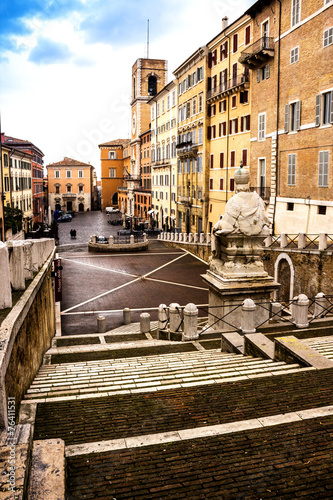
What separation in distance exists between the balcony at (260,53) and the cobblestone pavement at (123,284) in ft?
45.1

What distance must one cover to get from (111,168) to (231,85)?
6487 cm

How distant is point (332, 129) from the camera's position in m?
21.1

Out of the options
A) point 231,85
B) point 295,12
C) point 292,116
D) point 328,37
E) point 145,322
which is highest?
point 295,12

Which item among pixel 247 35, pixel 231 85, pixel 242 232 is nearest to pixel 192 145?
pixel 231 85

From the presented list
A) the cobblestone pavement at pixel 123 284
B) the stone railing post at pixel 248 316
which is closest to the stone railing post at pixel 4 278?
the stone railing post at pixel 248 316

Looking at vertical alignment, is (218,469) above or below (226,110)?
below

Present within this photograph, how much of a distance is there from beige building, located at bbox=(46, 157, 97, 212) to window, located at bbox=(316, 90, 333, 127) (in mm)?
75884

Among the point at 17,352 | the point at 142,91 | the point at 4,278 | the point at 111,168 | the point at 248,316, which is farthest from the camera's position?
the point at 111,168

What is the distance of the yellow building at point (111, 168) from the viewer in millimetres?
96562

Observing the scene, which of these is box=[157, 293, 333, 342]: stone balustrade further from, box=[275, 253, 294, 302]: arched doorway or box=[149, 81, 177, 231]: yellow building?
box=[149, 81, 177, 231]: yellow building

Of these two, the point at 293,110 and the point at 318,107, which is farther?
the point at 293,110

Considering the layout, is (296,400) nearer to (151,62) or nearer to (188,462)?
(188,462)

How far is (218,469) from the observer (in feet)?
13.8

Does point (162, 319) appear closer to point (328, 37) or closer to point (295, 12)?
point (328, 37)
